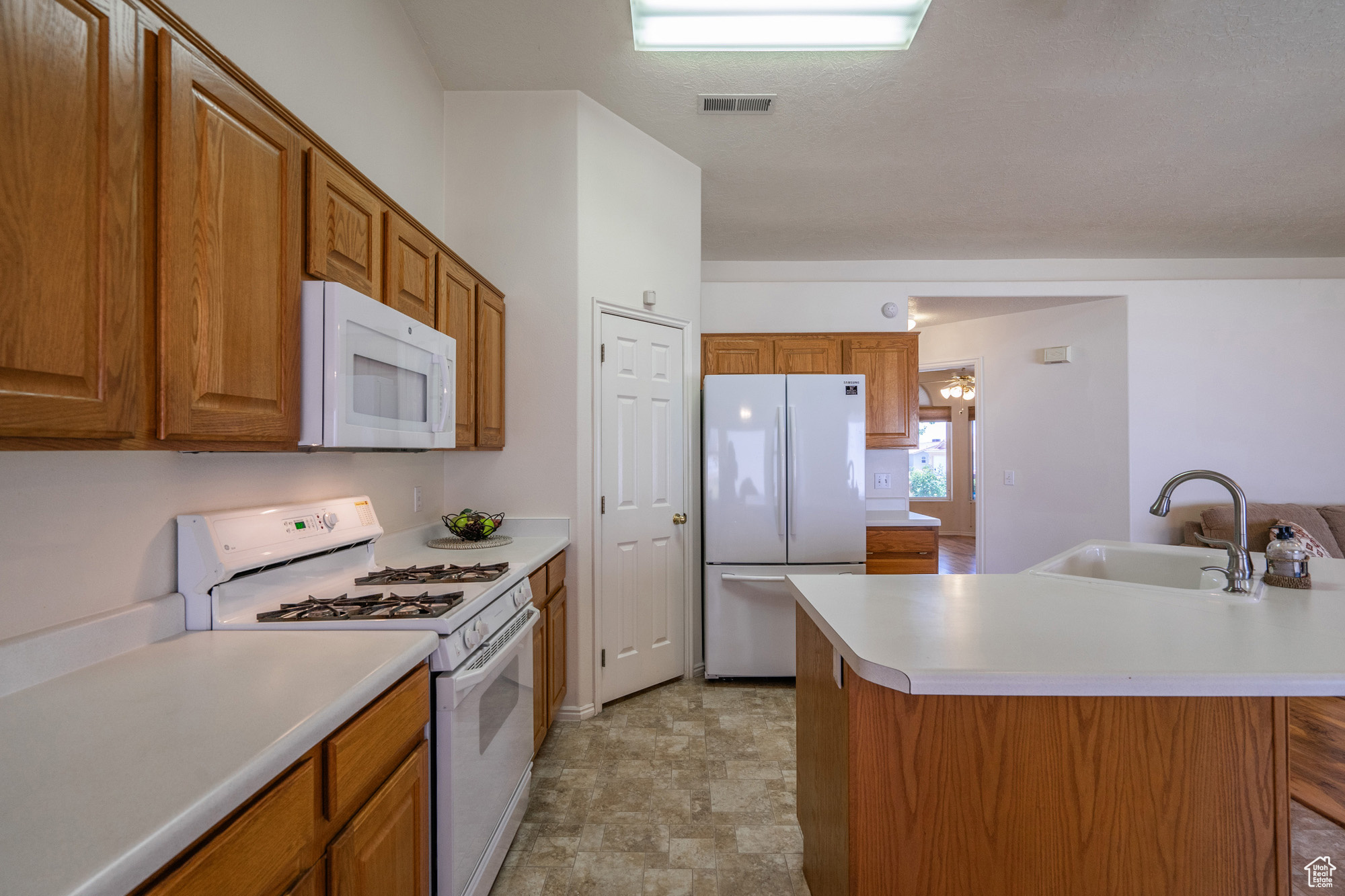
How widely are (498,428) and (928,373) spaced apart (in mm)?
7809

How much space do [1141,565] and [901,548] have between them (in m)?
1.80

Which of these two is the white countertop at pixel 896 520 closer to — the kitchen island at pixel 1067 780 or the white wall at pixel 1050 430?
the white wall at pixel 1050 430


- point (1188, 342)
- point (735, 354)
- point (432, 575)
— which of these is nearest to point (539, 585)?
point (432, 575)

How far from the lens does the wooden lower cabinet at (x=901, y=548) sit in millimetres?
3779

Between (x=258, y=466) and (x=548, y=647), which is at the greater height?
(x=258, y=466)

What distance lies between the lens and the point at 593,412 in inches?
111

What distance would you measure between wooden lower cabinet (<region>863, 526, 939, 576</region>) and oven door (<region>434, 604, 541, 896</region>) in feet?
8.41

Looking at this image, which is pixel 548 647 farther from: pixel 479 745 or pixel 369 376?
pixel 369 376

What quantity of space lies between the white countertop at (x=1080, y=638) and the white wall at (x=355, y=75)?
198 centimetres

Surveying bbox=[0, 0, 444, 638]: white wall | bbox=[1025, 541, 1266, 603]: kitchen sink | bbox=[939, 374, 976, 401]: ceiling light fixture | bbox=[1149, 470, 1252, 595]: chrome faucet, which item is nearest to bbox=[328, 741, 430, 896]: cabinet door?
bbox=[0, 0, 444, 638]: white wall

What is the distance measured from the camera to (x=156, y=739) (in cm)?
80

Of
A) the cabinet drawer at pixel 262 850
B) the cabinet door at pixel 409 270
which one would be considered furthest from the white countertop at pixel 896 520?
the cabinet drawer at pixel 262 850

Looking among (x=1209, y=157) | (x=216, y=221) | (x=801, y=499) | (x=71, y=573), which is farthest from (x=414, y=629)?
(x=1209, y=157)

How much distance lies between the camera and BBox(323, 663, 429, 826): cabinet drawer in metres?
0.93
